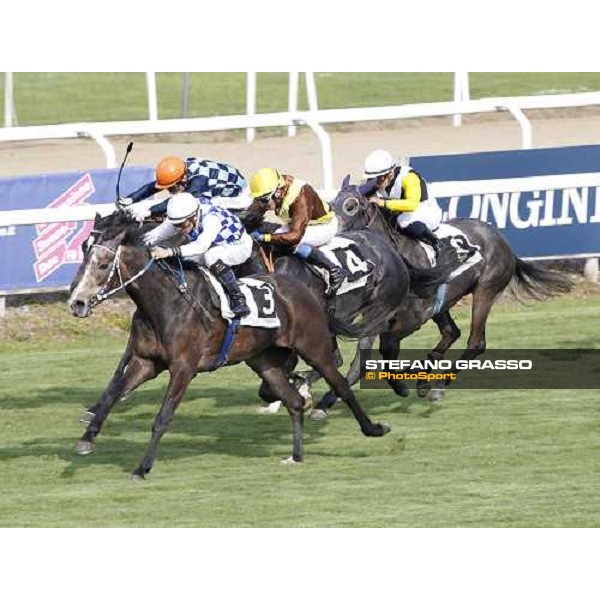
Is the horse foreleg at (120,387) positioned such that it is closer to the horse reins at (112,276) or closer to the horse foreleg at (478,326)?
the horse reins at (112,276)

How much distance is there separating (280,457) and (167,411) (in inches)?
37.0

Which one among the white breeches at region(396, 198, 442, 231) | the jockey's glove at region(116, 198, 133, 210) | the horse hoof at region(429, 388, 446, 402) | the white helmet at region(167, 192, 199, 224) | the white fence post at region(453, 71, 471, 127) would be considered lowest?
the horse hoof at region(429, 388, 446, 402)

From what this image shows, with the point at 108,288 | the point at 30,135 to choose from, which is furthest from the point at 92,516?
the point at 30,135

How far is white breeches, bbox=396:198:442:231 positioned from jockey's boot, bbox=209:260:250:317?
2404mm

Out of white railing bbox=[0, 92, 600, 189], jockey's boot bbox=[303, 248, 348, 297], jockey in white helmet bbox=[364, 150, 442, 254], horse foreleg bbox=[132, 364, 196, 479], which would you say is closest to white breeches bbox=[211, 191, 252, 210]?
jockey's boot bbox=[303, 248, 348, 297]

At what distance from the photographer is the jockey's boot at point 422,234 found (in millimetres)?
12766

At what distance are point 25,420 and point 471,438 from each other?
303 centimetres

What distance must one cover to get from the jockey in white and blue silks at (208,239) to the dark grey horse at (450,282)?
1.78 m

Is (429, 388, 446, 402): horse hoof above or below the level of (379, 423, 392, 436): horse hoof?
below

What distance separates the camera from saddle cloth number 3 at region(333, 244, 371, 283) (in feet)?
39.5

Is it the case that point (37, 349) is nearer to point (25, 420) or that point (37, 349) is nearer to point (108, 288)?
point (25, 420)

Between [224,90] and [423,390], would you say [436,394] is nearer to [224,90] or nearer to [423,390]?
[423,390]

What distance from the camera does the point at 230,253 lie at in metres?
10.8

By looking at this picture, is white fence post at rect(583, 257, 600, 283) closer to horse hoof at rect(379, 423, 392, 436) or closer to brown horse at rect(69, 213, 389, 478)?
horse hoof at rect(379, 423, 392, 436)
